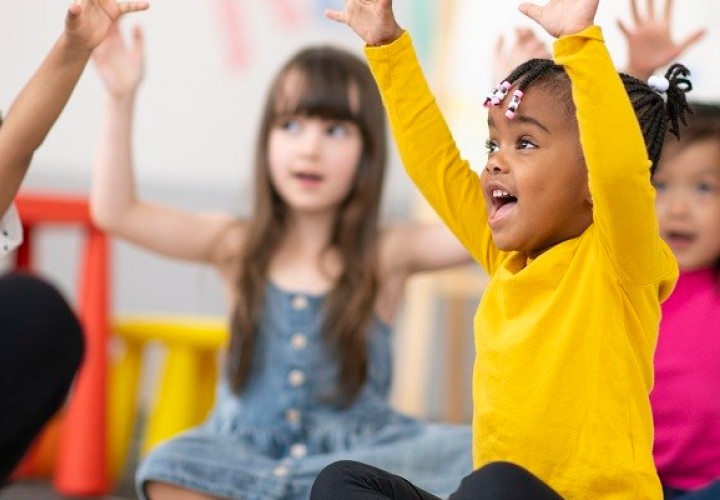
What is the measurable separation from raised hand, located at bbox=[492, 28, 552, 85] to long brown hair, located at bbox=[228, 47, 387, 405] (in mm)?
215

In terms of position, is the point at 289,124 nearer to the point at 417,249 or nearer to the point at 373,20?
the point at 417,249

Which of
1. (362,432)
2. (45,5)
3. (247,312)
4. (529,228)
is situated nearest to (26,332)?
(247,312)

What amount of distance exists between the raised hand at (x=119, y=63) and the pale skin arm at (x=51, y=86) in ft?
1.14

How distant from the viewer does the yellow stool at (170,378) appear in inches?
74.9

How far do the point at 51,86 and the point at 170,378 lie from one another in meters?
0.97

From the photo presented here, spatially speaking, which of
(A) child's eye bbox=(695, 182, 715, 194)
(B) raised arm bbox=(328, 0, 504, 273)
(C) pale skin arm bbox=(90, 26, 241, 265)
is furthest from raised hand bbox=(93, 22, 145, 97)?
(A) child's eye bbox=(695, 182, 715, 194)

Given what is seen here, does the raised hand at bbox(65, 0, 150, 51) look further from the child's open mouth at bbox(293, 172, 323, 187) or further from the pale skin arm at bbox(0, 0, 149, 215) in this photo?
the child's open mouth at bbox(293, 172, 323, 187)

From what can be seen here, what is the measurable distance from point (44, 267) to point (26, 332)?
4.80ft

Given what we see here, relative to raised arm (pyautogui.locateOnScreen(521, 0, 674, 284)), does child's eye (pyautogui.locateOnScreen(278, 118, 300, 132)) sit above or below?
below

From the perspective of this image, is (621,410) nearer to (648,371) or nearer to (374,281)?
(648,371)

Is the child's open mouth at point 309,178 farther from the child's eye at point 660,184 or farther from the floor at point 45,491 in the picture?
the floor at point 45,491

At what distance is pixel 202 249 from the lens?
152 cm

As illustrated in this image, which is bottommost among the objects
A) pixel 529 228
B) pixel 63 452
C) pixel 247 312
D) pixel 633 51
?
pixel 63 452

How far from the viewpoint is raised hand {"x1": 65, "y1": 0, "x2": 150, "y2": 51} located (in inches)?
40.1
